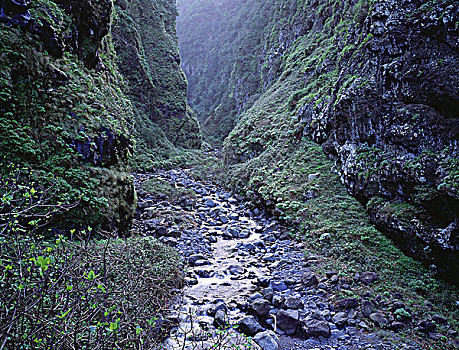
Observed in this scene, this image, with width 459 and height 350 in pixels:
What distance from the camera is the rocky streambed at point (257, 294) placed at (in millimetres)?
6020

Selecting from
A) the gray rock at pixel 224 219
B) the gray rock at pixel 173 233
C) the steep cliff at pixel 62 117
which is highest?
the steep cliff at pixel 62 117

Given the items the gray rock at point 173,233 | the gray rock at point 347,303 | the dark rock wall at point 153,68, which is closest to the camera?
the gray rock at point 347,303

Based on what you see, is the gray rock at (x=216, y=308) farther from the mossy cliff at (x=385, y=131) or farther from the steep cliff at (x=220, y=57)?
the steep cliff at (x=220, y=57)

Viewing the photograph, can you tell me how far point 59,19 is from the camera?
32.1 feet

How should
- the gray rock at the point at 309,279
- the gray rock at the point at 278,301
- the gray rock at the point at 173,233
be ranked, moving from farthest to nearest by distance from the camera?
the gray rock at the point at 173,233 → the gray rock at the point at 309,279 → the gray rock at the point at 278,301

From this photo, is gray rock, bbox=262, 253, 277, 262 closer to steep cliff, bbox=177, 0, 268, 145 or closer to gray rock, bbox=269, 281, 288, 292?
gray rock, bbox=269, 281, 288, 292

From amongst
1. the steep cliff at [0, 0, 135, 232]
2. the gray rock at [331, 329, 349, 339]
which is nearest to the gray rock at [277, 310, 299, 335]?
the gray rock at [331, 329, 349, 339]

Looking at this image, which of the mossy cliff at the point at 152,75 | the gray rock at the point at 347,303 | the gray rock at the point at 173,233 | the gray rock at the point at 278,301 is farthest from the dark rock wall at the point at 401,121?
the mossy cliff at the point at 152,75

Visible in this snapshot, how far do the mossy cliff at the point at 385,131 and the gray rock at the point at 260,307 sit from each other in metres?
4.97

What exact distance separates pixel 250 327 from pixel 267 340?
571 millimetres

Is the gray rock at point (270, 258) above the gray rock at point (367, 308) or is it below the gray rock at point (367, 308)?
below

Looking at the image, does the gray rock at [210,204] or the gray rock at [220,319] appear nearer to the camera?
the gray rock at [220,319]

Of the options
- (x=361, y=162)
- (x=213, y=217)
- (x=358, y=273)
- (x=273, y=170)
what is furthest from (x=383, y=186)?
(x=213, y=217)

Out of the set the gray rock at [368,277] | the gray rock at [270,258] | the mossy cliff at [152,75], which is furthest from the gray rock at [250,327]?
the mossy cliff at [152,75]
